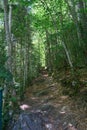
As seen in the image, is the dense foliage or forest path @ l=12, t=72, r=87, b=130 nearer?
forest path @ l=12, t=72, r=87, b=130

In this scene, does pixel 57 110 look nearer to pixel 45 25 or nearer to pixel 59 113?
pixel 59 113

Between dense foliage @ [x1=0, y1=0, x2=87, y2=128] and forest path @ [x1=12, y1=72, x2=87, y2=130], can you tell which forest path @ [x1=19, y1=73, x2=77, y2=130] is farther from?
dense foliage @ [x1=0, y1=0, x2=87, y2=128]

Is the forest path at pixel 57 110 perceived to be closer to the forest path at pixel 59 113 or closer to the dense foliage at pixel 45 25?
the forest path at pixel 59 113

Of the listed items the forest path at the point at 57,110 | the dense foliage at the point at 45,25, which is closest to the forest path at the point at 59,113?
the forest path at the point at 57,110

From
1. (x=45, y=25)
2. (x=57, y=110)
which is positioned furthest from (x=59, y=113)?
(x=45, y=25)

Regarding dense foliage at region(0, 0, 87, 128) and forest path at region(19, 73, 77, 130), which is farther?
dense foliage at region(0, 0, 87, 128)

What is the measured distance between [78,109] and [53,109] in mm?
947

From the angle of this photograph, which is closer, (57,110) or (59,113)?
(59,113)

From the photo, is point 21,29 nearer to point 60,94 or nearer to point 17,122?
point 60,94

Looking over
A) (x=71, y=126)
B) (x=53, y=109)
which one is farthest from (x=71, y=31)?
(x=71, y=126)

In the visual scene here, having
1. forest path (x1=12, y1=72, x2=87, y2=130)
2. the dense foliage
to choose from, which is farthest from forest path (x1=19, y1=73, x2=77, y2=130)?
the dense foliage

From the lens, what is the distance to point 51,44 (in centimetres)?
2206

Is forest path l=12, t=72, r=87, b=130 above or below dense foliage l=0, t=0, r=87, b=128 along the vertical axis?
below

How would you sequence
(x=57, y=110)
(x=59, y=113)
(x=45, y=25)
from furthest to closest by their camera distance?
1. (x=45, y=25)
2. (x=57, y=110)
3. (x=59, y=113)
